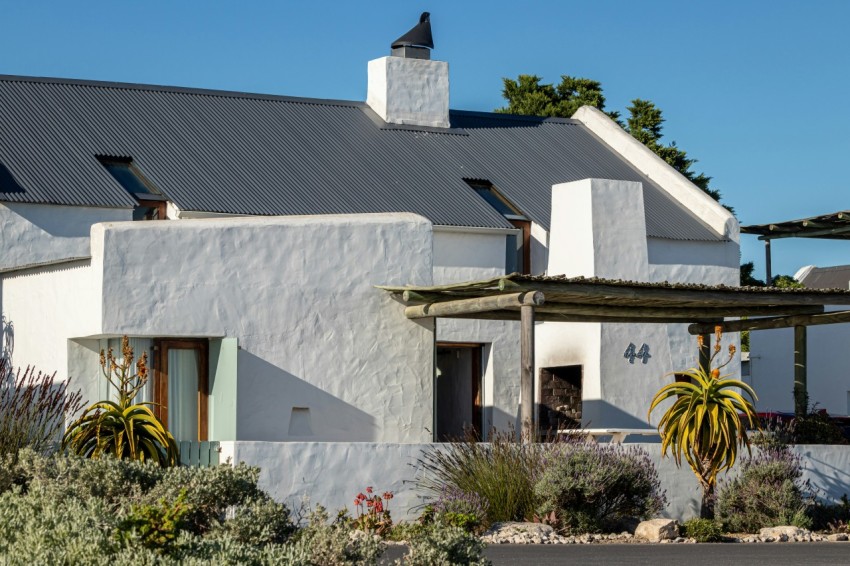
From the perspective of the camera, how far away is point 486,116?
34.0m

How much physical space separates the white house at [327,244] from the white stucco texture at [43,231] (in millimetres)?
36

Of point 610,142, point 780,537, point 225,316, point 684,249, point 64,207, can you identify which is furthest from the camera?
point 610,142

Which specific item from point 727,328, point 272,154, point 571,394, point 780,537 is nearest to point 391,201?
point 272,154

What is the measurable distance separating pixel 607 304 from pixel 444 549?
1179 cm

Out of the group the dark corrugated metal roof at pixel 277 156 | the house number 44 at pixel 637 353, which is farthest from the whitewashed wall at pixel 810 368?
the house number 44 at pixel 637 353

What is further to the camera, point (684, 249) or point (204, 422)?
point (684, 249)

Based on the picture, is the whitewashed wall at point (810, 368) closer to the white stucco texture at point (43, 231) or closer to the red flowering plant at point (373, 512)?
the white stucco texture at point (43, 231)

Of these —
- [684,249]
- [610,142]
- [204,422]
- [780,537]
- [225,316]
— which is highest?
[610,142]

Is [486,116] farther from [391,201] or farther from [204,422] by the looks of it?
[204,422]

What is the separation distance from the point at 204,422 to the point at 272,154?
→ 913cm

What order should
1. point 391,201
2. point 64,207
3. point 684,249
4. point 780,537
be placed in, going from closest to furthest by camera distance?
point 780,537, point 64,207, point 391,201, point 684,249

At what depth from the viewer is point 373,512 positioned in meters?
18.1

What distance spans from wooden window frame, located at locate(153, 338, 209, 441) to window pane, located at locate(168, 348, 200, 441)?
6 centimetres

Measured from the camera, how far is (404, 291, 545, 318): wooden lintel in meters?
19.2
